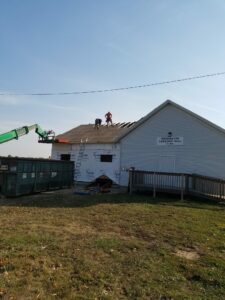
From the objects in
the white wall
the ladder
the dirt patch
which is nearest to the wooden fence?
the white wall

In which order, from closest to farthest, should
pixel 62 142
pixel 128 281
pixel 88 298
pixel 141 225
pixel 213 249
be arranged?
pixel 88 298 → pixel 128 281 → pixel 213 249 → pixel 141 225 → pixel 62 142

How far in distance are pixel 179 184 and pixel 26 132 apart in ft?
39.7

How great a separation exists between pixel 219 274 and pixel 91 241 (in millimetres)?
3312

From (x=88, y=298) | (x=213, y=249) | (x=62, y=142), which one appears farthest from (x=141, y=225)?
(x=62, y=142)

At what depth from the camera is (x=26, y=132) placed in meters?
26.7

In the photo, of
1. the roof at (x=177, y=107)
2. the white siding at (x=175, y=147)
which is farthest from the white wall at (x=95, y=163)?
the roof at (x=177, y=107)

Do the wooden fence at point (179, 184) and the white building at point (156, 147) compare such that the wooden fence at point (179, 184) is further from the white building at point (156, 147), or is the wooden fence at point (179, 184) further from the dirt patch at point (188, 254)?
the dirt patch at point (188, 254)

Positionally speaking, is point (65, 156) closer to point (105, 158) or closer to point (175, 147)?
point (105, 158)

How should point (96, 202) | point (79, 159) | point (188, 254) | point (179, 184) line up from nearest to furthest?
point (188, 254), point (96, 202), point (179, 184), point (79, 159)

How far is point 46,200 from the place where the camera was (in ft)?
56.4

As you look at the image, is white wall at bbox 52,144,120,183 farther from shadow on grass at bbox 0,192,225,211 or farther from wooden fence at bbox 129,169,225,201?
shadow on grass at bbox 0,192,225,211

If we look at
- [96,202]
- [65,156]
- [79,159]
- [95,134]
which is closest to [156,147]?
[95,134]

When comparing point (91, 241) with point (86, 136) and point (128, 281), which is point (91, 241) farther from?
point (86, 136)

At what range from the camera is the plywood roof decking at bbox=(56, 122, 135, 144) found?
27406 millimetres
